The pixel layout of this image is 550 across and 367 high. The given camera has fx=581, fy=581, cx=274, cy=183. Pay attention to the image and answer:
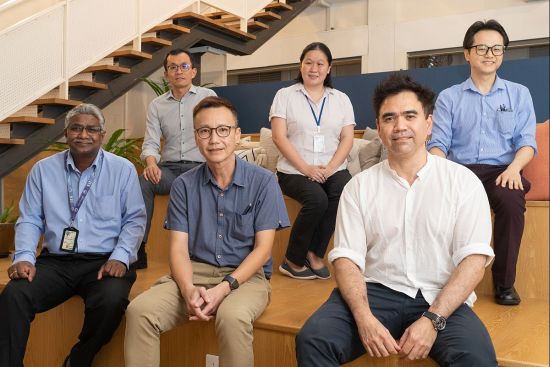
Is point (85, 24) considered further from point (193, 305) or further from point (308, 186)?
point (193, 305)

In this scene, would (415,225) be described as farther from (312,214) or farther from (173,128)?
(173,128)

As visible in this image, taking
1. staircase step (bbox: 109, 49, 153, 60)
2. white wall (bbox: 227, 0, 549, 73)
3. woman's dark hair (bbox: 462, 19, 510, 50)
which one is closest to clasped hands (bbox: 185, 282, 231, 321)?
woman's dark hair (bbox: 462, 19, 510, 50)

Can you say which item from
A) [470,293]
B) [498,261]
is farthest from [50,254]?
[498,261]

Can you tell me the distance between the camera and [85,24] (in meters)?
4.86

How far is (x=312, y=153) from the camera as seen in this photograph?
3.38 m

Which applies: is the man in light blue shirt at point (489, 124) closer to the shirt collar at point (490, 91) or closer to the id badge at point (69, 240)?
the shirt collar at point (490, 91)

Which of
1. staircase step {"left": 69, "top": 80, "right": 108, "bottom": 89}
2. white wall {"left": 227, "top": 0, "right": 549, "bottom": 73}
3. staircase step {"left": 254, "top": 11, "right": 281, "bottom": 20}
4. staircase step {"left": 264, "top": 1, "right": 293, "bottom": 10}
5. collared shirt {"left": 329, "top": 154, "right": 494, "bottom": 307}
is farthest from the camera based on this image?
white wall {"left": 227, "top": 0, "right": 549, "bottom": 73}

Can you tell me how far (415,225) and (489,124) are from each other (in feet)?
3.76

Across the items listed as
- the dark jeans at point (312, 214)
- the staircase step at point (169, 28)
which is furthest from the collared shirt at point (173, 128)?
the staircase step at point (169, 28)

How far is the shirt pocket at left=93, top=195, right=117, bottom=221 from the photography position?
263 cm

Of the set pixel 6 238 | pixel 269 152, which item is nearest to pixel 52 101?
pixel 6 238

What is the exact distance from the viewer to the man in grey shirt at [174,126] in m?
3.72

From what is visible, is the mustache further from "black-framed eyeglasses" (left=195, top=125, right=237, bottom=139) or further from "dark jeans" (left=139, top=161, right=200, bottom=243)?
"dark jeans" (left=139, top=161, right=200, bottom=243)

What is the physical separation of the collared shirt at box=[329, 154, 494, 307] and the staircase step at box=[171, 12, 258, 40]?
439 centimetres
